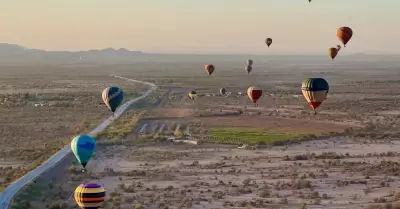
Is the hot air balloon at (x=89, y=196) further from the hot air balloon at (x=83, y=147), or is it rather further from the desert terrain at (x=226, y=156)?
the hot air balloon at (x=83, y=147)

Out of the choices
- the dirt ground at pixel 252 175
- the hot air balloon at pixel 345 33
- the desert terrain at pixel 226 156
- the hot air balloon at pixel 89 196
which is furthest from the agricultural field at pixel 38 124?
the hot air balloon at pixel 345 33

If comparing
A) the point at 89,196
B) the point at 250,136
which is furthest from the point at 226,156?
the point at 89,196

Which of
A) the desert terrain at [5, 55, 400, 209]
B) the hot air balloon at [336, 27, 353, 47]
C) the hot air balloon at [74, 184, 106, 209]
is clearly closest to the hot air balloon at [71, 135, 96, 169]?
the desert terrain at [5, 55, 400, 209]

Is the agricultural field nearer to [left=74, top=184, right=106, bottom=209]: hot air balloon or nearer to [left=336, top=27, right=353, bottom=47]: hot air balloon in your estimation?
[left=74, top=184, right=106, bottom=209]: hot air balloon

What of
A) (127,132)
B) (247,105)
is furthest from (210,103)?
(127,132)

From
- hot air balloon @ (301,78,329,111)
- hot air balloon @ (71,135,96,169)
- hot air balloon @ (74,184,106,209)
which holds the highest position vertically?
hot air balloon @ (301,78,329,111)

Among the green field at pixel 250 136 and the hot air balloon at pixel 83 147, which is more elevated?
the hot air balloon at pixel 83 147

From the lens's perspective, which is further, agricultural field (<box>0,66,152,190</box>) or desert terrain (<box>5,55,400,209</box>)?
agricultural field (<box>0,66,152,190</box>)

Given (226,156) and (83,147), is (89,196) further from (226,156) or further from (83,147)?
(226,156)

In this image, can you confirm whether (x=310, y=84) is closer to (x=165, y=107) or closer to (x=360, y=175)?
(x=360, y=175)
